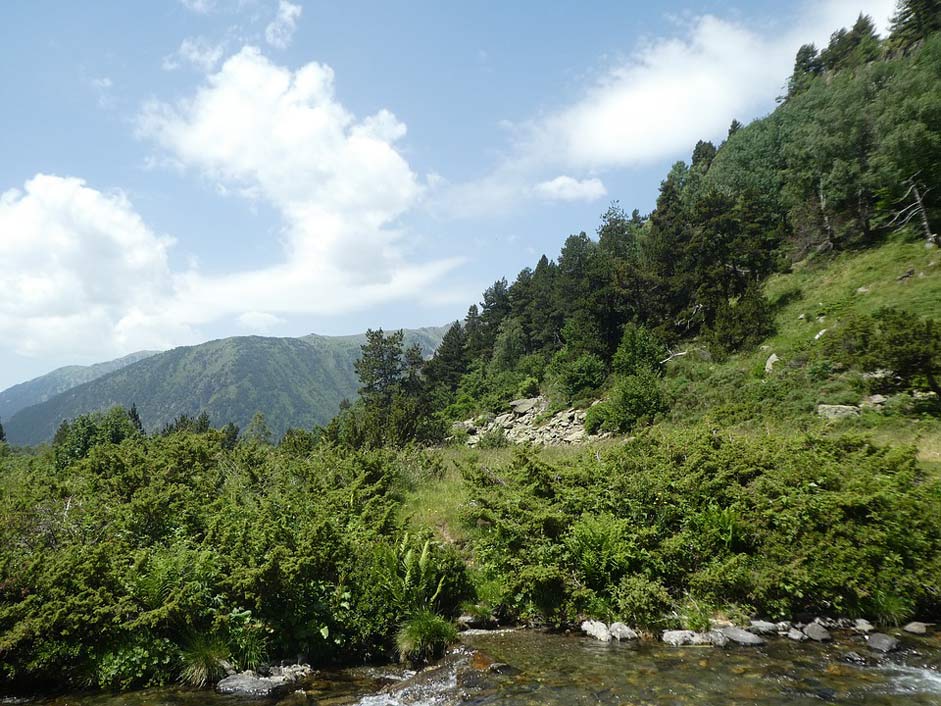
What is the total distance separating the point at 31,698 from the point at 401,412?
869 inches

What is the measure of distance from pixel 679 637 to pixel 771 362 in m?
22.4

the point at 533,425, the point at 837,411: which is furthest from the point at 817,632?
the point at 533,425

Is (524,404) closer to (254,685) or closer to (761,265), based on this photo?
(761,265)

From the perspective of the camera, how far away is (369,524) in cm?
1010

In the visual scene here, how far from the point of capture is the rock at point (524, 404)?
4195cm

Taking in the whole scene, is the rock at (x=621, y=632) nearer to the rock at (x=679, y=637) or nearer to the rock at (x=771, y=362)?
the rock at (x=679, y=637)

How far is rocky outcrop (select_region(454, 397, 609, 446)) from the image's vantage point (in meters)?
31.3

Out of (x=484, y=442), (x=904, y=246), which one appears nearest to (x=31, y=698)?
(x=484, y=442)

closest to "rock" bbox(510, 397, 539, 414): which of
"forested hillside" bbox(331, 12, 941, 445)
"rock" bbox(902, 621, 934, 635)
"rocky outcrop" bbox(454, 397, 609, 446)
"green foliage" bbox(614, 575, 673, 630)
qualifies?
"rocky outcrop" bbox(454, 397, 609, 446)

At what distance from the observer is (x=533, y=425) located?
37.4 metres

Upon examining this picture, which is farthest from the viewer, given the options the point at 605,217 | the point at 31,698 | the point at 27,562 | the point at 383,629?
the point at 605,217

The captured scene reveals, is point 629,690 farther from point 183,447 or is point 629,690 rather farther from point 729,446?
point 183,447

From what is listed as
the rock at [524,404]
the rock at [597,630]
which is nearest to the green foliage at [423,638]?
the rock at [597,630]

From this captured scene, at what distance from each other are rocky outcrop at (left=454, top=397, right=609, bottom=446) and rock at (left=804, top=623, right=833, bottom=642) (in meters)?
19.0
